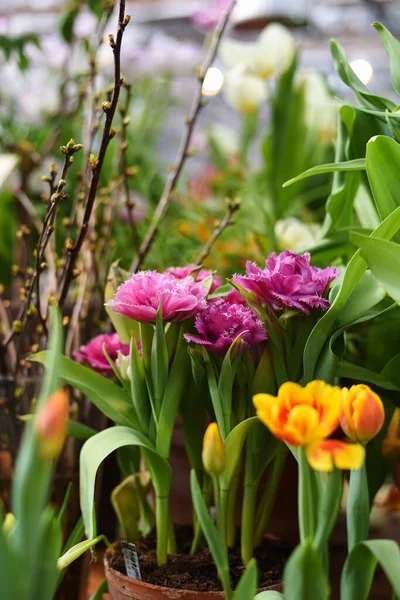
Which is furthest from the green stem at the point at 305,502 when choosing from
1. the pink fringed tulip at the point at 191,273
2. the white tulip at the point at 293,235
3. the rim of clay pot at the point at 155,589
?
the white tulip at the point at 293,235

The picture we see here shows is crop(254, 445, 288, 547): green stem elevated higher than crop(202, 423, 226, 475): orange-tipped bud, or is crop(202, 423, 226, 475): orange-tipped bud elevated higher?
crop(202, 423, 226, 475): orange-tipped bud

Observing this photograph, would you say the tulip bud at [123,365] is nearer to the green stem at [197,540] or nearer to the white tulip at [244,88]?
the green stem at [197,540]

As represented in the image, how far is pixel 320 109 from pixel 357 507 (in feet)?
3.18

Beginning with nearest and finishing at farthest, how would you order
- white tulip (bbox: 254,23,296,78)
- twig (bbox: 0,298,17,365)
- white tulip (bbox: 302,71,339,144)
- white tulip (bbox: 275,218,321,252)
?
twig (bbox: 0,298,17,365) < white tulip (bbox: 275,218,321,252) < white tulip (bbox: 254,23,296,78) < white tulip (bbox: 302,71,339,144)

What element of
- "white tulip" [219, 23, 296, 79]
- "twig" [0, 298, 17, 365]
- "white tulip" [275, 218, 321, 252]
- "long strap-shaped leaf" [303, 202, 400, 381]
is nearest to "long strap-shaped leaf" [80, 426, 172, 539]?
"long strap-shaped leaf" [303, 202, 400, 381]

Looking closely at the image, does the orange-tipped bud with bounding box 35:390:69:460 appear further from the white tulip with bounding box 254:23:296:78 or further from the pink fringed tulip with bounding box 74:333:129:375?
the white tulip with bounding box 254:23:296:78

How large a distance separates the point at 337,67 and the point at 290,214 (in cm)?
53

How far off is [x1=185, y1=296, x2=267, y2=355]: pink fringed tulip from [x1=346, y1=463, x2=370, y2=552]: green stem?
12 centimetres

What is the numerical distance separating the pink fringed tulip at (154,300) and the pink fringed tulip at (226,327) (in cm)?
1

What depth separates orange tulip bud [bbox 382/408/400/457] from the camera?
589mm

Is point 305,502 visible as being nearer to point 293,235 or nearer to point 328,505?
point 328,505

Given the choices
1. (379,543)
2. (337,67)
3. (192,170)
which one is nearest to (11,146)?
(337,67)

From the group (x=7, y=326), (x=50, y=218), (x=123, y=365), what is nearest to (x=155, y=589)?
(x=123, y=365)

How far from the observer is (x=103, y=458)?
1.38 feet
